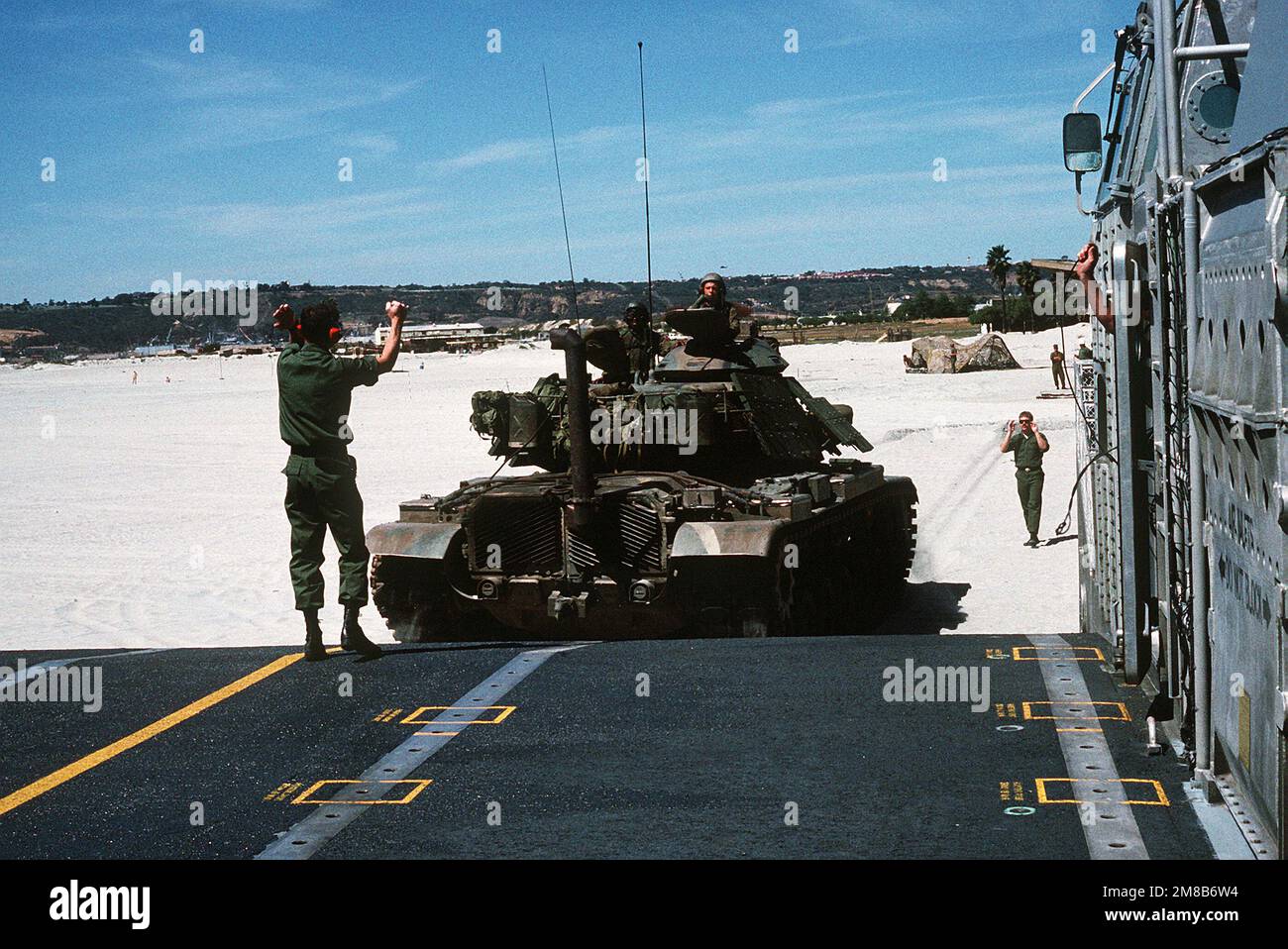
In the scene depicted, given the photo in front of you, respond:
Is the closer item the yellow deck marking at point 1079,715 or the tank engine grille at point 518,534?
the yellow deck marking at point 1079,715

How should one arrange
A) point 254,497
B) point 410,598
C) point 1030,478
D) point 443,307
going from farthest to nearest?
point 443,307
point 254,497
point 1030,478
point 410,598

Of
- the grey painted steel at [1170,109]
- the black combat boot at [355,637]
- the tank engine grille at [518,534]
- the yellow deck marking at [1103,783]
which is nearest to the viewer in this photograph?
the yellow deck marking at [1103,783]

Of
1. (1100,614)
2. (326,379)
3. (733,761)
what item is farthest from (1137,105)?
(326,379)

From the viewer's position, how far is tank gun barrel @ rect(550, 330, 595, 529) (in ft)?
32.2

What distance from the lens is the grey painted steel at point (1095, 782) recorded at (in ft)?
13.6

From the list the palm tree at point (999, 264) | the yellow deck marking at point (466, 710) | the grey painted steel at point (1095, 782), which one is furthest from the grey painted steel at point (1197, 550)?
the palm tree at point (999, 264)

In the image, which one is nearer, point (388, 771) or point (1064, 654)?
point (388, 771)

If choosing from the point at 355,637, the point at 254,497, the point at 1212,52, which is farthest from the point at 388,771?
the point at 254,497

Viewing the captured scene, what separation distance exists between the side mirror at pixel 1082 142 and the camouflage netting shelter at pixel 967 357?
4019 cm

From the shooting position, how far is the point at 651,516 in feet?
34.3

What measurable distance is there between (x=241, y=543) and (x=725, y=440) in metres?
8.32

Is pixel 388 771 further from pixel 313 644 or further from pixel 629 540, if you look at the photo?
pixel 629 540

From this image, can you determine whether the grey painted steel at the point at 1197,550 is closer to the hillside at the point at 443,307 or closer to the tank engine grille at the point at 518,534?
the tank engine grille at the point at 518,534

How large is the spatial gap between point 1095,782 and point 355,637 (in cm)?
371
